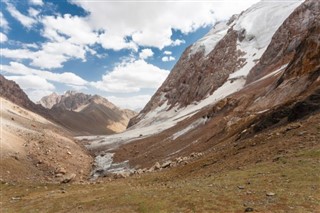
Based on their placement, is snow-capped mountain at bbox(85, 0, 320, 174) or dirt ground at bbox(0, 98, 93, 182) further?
snow-capped mountain at bbox(85, 0, 320, 174)

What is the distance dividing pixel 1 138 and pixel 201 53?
14643cm

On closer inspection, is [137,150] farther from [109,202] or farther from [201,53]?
[201,53]

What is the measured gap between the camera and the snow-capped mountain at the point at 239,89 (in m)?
50.6

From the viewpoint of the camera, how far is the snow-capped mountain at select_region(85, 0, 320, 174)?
1993 inches

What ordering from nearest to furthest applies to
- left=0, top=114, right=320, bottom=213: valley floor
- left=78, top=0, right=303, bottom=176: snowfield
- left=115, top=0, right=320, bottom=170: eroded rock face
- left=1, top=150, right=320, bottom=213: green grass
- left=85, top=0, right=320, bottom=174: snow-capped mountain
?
1. left=1, top=150, right=320, bottom=213: green grass
2. left=0, top=114, right=320, bottom=213: valley floor
3. left=115, top=0, right=320, bottom=170: eroded rock face
4. left=85, top=0, right=320, bottom=174: snow-capped mountain
5. left=78, top=0, right=303, bottom=176: snowfield

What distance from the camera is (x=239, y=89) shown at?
119812 millimetres

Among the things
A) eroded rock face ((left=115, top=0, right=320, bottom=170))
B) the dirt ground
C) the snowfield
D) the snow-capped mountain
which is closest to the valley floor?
eroded rock face ((left=115, top=0, right=320, bottom=170))

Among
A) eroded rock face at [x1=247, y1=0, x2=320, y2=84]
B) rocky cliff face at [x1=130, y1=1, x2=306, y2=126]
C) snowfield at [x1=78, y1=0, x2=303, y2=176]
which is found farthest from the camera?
snowfield at [x1=78, y1=0, x2=303, y2=176]

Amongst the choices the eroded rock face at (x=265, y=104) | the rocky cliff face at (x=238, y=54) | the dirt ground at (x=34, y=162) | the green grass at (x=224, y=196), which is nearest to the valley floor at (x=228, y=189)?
the green grass at (x=224, y=196)

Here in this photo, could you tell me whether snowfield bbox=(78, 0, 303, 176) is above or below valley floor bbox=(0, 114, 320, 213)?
above

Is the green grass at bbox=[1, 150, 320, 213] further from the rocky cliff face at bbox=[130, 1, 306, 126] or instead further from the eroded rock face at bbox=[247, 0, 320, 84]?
the rocky cliff face at bbox=[130, 1, 306, 126]

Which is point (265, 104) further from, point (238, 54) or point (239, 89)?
point (238, 54)

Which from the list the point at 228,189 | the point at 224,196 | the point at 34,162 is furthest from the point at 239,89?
the point at 224,196

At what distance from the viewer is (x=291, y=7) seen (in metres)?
160
